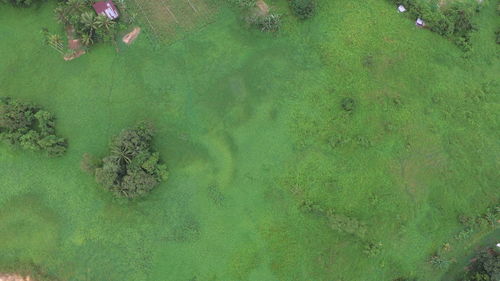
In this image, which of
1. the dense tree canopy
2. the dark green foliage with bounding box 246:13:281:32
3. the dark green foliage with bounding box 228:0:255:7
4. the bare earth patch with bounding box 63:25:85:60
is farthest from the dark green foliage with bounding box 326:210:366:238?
the dense tree canopy

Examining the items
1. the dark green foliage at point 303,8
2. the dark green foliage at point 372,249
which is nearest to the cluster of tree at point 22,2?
the dark green foliage at point 303,8

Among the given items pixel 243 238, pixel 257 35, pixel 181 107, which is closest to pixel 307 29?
pixel 257 35

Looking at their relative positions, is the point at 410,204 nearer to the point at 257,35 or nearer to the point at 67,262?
the point at 257,35

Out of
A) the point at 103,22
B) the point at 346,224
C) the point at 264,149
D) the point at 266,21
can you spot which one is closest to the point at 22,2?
the point at 103,22

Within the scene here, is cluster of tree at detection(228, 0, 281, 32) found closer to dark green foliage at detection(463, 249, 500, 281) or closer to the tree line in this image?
the tree line

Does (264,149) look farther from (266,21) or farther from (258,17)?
(258,17)

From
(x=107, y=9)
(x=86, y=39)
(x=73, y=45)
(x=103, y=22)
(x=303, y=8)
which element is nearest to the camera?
(x=103, y=22)
